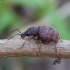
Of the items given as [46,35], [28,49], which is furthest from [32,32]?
[28,49]

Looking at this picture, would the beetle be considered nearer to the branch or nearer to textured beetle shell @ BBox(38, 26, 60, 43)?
textured beetle shell @ BBox(38, 26, 60, 43)

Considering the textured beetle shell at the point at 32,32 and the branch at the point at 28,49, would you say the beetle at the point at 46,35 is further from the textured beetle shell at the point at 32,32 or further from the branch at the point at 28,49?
the branch at the point at 28,49

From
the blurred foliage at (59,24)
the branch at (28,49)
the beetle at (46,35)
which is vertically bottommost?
the branch at (28,49)

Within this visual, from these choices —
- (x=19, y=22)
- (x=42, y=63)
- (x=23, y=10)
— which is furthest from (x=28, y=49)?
(x=23, y=10)

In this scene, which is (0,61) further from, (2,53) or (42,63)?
(2,53)

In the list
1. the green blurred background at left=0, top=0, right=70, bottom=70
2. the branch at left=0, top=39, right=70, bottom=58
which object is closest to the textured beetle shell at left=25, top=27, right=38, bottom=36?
the branch at left=0, top=39, right=70, bottom=58

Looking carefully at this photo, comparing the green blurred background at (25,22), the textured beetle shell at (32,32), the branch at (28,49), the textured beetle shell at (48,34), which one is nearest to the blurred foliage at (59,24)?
the green blurred background at (25,22)
